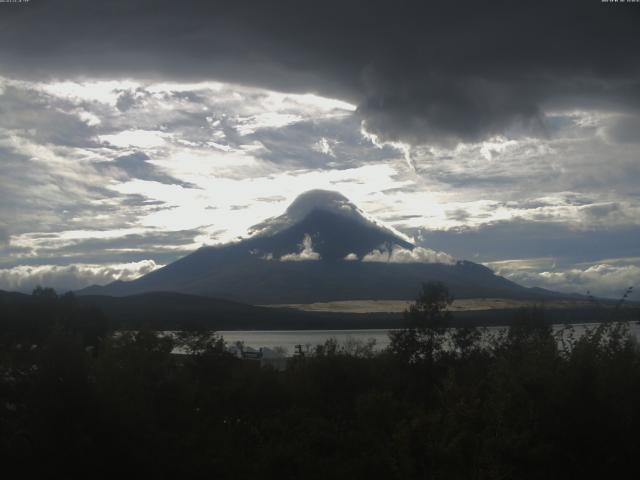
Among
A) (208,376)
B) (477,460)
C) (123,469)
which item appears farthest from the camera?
→ (208,376)

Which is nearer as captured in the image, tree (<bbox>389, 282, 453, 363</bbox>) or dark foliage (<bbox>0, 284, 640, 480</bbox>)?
dark foliage (<bbox>0, 284, 640, 480</bbox>)

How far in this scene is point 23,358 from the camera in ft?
108

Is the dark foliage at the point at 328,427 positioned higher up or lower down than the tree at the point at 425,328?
lower down

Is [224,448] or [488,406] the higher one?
[488,406]

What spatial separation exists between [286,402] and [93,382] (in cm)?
1320

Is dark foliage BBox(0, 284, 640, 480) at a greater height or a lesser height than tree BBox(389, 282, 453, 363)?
lesser

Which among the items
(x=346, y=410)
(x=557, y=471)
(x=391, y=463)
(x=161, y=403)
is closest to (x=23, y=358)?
(x=161, y=403)

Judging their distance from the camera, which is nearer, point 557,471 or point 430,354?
point 557,471

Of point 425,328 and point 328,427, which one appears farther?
point 425,328

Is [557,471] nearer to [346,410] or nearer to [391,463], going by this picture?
[391,463]

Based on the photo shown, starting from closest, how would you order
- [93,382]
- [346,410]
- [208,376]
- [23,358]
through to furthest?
[93,382], [23,358], [346,410], [208,376]

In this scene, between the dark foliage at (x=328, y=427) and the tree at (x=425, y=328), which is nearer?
the dark foliage at (x=328, y=427)

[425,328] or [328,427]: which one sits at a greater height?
[425,328]

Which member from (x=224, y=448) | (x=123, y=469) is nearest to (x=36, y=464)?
(x=123, y=469)
